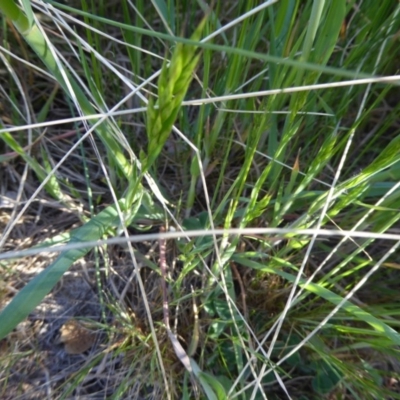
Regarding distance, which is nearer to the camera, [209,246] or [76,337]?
[209,246]

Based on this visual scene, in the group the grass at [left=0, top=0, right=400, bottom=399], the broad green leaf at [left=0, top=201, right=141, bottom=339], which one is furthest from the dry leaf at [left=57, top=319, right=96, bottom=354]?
the broad green leaf at [left=0, top=201, right=141, bottom=339]

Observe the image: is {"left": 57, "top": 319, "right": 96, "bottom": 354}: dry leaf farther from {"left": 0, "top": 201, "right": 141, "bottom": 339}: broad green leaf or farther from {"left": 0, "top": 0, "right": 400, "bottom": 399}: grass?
{"left": 0, "top": 201, "right": 141, "bottom": 339}: broad green leaf

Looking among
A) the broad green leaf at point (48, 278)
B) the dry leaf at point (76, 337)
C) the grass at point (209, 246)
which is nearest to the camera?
the broad green leaf at point (48, 278)

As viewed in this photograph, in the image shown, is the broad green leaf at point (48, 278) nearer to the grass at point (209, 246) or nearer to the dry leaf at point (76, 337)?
the grass at point (209, 246)

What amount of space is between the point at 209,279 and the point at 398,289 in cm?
34

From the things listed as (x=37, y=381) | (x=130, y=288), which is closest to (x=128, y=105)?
(x=130, y=288)

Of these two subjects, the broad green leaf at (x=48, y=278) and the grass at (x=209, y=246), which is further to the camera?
the grass at (x=209, y=246)

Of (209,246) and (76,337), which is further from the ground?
(209,246)

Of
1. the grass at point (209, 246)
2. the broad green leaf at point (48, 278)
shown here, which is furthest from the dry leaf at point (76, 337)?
the broad green leaf at point (48, 278)

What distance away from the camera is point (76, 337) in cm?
86

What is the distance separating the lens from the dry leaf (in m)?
0.85

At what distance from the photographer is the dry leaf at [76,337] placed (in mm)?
855

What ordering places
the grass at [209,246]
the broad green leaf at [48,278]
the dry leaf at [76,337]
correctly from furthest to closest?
the dry leaf at [76,337] < the grass at [209,246] < the broad green leaf at [48,278]

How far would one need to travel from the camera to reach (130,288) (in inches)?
34.6
